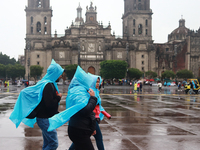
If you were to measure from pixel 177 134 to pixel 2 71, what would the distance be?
9608cm

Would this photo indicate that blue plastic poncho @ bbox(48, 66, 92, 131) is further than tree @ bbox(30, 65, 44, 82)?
No

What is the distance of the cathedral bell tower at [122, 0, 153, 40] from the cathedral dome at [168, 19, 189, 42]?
77.7 feet

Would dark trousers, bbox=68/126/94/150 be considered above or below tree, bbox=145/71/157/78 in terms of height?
below

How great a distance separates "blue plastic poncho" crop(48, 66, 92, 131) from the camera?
413 cm

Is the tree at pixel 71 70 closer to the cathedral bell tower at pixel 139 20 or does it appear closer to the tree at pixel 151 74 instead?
the cathedral bell tower at pixel 139 20

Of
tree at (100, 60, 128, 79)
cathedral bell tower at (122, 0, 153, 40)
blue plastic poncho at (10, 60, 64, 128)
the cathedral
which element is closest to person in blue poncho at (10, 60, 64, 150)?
blue plastic poncho at (10, 60, 64, 128)

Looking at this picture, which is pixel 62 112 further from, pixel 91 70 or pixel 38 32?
pixel 38 32

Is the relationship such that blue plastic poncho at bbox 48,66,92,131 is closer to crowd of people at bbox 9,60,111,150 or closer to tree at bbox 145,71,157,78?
crowd of people at bbox 9,60,111,150

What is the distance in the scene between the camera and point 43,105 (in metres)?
4.83

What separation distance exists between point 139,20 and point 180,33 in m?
26.9

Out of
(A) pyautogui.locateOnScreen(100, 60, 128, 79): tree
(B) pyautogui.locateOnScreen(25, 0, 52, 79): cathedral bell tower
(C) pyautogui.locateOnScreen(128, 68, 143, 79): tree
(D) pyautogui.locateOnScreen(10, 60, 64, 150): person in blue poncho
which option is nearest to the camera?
(D) pyautogui.locateOnScreen(10, 60, 64, 150): person in blue poncho

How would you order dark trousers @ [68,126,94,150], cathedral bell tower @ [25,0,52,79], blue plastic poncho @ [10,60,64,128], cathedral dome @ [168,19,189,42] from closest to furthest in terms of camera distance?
1. dark trousers @ [68,126,94,150]
2. blue plastic poncho @ [10,60,64,128]
3. cathedral bell tower @ [25,0,52,79]
4. cathedral dome @ [168,19,189,42]

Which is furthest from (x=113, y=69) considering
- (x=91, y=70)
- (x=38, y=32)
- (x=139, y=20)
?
(x=38, y=32)

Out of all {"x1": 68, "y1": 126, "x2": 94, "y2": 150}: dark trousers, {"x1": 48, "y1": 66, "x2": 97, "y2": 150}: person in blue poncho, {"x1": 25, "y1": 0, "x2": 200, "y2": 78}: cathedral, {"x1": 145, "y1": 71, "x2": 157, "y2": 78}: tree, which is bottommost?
{"x1": 68, "y1": 126, "x2": 94, "y2": 150}: dark trousers
